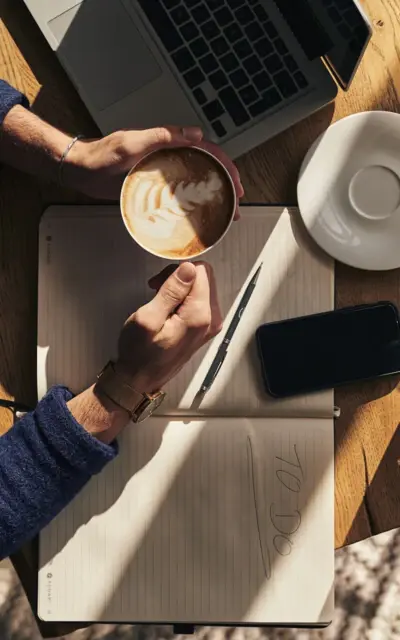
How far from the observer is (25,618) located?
118 cm

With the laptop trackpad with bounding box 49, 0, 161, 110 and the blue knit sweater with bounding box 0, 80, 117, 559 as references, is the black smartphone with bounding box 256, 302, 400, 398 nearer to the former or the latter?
the blue knit sweater with bounding box 0, 80, 117, 559

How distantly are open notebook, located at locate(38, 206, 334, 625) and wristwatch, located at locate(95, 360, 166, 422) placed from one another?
0.05 metres

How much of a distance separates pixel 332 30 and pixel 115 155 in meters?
0.26

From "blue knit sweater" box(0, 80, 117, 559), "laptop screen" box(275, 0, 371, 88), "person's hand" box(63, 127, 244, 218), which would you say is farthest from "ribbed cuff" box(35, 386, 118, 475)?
"laptop screen" box(275, 0, 371, 88)

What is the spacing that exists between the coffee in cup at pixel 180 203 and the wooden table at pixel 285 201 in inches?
5.5

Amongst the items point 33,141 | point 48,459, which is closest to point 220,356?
point 48,459

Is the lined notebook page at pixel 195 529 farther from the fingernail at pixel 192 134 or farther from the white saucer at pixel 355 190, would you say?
the fingernail at pixel 192 134

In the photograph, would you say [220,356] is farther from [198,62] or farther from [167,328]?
[198,62]

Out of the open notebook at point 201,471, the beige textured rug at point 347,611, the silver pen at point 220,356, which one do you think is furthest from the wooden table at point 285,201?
the beige textured rug at point 347,611

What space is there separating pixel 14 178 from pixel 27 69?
0.45 ft

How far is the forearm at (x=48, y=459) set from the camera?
674 millimetres

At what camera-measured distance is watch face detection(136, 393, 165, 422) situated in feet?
2.24

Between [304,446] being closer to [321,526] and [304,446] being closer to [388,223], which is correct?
[321,526]

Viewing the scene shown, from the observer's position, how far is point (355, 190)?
0.73m
